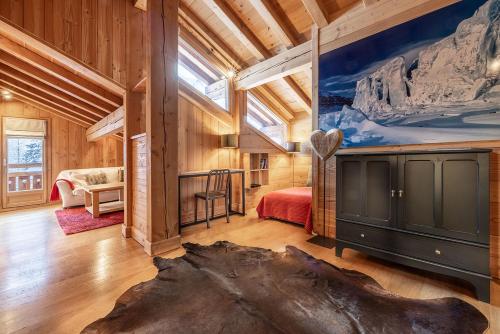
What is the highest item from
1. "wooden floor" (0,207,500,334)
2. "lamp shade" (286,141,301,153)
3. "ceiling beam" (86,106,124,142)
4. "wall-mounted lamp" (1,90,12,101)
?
"wall-mounted lamp" (1,90,12,101)

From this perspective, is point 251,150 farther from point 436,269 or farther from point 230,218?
point 436,269

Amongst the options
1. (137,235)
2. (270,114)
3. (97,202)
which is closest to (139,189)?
(137,235)

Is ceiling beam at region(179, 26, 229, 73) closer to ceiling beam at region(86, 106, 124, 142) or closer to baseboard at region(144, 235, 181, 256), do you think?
ceiling beam at region(86, 106, 124, 142)

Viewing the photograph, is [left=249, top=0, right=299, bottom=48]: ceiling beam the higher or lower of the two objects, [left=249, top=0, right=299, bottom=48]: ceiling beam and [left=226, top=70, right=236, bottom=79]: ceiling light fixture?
the higher

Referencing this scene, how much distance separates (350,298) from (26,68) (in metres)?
5.10

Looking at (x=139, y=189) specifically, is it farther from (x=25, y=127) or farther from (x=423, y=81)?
(x=25, y=127)

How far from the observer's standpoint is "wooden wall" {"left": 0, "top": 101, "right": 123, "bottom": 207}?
5.25 meters

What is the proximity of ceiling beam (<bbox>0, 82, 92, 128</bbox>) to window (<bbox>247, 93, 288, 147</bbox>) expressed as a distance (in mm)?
4048

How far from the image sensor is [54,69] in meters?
3.21

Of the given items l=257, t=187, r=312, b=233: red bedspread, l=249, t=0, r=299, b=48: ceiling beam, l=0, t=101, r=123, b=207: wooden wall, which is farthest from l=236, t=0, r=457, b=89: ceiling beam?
l=0, t=101, r=123, b=207: wooden wall

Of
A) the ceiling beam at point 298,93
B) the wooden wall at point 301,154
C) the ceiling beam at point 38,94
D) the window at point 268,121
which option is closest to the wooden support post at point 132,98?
the ceiling beam at point 38,94

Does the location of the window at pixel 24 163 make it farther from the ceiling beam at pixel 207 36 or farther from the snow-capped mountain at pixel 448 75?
the snow-capped mountain at pixel 448 75

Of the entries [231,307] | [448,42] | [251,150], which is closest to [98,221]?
[251,150]

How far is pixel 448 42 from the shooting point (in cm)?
211
